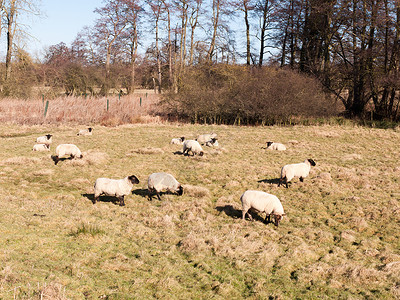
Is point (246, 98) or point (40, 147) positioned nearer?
point (40, 147)

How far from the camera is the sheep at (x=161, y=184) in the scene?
27.8ft

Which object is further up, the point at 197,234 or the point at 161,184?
the point at 161,184

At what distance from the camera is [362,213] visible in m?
7.76

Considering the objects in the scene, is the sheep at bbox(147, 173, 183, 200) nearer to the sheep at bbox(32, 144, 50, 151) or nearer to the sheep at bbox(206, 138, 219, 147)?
the sheep at bbox(206, 138, 219, 147)

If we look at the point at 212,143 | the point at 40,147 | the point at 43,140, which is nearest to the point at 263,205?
the point at 212,143

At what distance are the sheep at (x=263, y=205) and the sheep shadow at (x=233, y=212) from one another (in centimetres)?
29

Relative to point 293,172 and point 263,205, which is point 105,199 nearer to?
point 263,205

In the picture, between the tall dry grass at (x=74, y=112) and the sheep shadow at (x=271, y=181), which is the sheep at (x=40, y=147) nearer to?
the sheep shadow at (x=271, y=181)

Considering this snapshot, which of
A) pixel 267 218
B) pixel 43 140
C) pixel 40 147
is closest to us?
pixel 267 218

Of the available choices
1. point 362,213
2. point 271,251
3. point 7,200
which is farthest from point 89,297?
point 362,213

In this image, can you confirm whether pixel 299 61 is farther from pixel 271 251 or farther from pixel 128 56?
pixel 271 251

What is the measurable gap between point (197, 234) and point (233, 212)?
1842 mm

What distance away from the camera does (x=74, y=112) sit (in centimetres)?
2462

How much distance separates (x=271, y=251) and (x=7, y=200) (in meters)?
5.97
